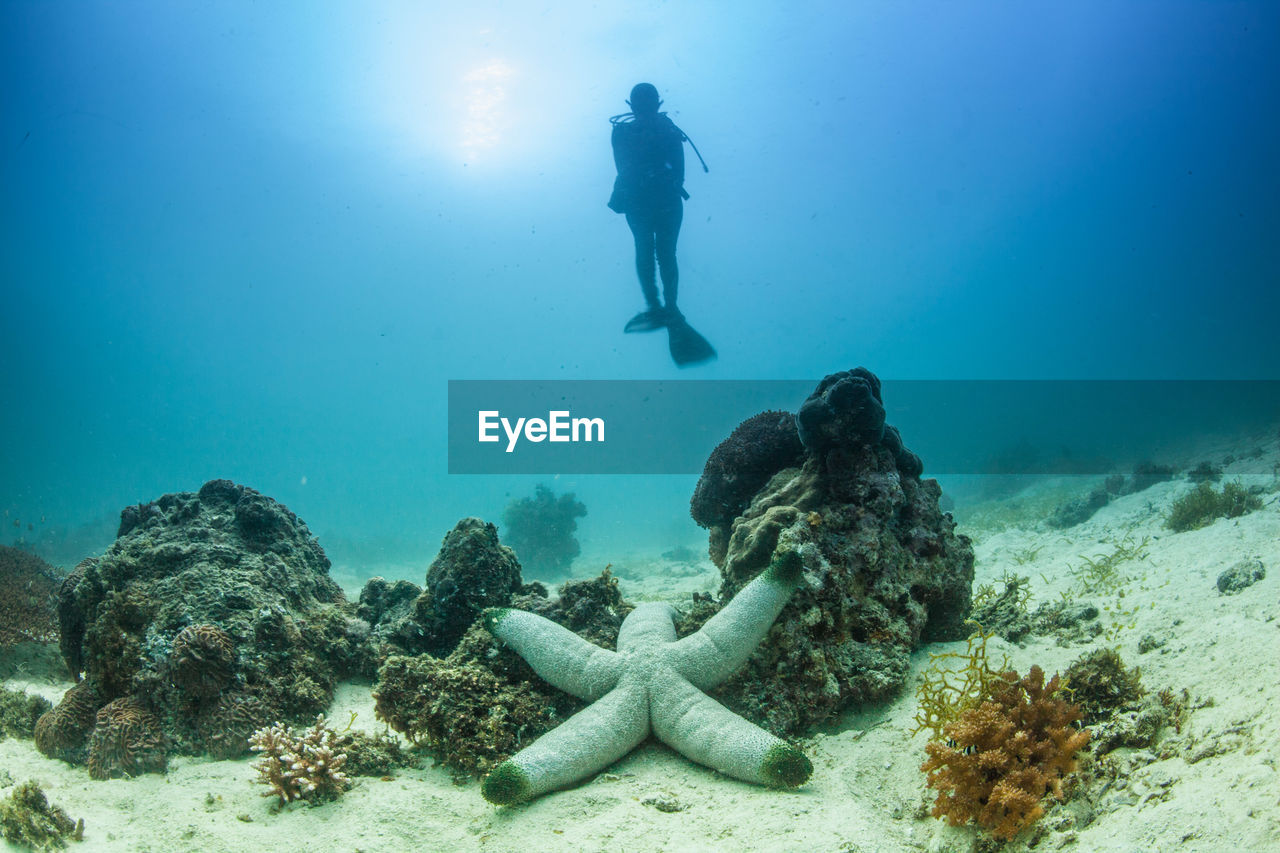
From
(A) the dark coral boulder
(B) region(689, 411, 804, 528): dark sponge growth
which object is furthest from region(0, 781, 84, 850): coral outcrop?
(B) region(689, 411, 804, 528): dark sponge growth

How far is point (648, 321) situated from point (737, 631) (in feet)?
37.1

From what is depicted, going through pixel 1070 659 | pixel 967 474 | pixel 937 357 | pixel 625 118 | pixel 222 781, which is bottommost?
pixel 222 781

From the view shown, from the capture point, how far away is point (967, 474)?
37875mm

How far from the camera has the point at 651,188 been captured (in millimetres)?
15031

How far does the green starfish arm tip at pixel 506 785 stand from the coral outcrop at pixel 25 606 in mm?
6905

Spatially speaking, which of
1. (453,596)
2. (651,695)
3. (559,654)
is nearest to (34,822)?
(453,596)

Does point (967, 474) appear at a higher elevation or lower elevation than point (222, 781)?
higher

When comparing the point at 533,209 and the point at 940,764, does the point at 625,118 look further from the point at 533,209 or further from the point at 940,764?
the point at 533,209

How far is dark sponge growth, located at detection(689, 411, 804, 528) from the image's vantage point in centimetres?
654

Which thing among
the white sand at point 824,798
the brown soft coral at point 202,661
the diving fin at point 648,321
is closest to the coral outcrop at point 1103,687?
the white sand at point 824,798

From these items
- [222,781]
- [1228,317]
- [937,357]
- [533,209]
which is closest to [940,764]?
[222,781]

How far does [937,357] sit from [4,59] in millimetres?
123531

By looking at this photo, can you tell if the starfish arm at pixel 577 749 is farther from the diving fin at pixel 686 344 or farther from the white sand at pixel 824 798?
the diving fin at pixel 686 344

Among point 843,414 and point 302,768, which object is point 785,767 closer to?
point 843,414
